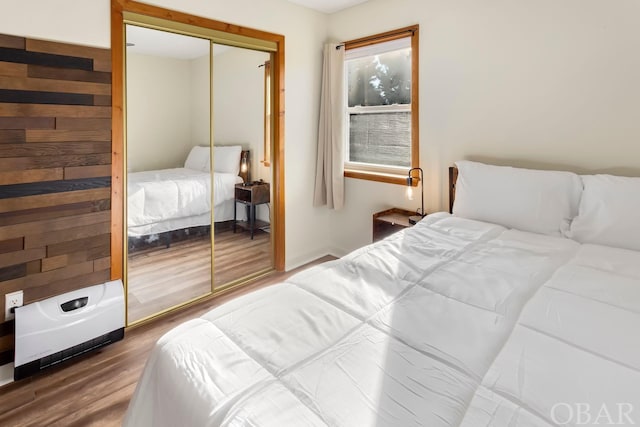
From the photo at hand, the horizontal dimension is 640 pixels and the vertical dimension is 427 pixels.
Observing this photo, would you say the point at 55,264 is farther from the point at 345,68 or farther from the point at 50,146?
the point at 345,68

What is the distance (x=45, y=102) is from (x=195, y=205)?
118cm

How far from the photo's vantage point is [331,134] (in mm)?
3650

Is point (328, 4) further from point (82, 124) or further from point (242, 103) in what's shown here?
point (82, 124)

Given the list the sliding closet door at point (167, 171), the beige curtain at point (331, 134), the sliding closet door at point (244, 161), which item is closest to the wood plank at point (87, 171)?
the sliding closet door at point (167, 171)

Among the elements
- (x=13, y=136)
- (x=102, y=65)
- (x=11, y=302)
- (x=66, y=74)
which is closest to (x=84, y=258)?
(x=11, y=302)

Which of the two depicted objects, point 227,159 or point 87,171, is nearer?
point 87,171

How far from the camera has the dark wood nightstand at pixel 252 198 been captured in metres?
3.14

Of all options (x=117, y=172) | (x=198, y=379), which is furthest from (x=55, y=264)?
(x=198, y=379)

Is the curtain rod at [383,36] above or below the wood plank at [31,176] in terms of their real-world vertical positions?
above

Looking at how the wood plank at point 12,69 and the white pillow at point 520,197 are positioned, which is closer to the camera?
the wood plank at point 12,69

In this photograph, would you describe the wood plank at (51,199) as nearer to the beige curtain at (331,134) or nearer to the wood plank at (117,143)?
the wood plank at (117,143)

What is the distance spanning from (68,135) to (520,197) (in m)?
2.84

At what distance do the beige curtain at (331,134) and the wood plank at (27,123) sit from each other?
2311 mm

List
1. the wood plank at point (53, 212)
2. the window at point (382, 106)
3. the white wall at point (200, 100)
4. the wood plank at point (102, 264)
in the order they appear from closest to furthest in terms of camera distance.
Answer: the wood plank at point (53, 212) → the wood plank at point (102, 264) → the white wall at point (200, 100) → the window at point (382, 106)
